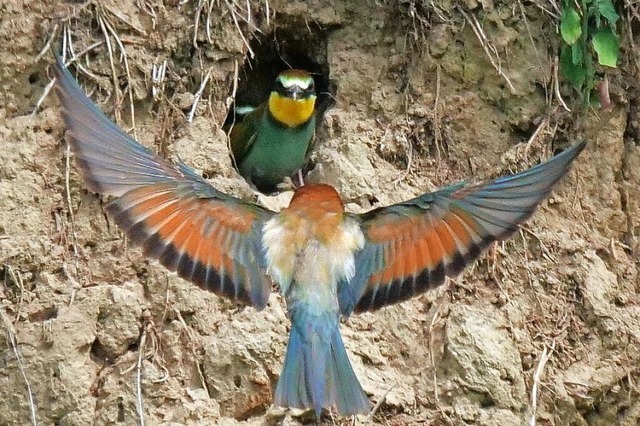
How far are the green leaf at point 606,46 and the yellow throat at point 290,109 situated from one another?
3.61ft

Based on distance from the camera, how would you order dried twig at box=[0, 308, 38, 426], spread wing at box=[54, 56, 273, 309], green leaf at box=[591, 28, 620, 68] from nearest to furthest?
spread wing at box=[54, 56, 273, 309]
dried twig at box=[0, 308, 38, 426]
green leaf at box=[591, 28, 620, 68]

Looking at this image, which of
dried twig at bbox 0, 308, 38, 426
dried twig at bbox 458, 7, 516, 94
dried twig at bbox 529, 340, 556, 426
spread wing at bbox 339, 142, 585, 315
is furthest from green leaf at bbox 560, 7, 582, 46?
dried twig at bbox 0, 308, 38, 426

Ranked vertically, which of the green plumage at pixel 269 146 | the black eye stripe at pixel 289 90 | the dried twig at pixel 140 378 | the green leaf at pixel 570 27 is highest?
the green leaf at pixel 570 27

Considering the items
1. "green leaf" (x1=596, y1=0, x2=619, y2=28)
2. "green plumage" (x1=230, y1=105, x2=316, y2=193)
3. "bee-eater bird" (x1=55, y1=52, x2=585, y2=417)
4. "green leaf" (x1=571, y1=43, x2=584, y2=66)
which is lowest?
"bee-eater bird" (x1=55, y1=52, x2=585, y2=417)

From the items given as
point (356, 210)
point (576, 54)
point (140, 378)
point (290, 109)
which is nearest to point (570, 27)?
point (576, 54)

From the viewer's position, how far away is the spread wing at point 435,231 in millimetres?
2992

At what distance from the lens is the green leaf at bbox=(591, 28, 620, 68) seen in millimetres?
3520

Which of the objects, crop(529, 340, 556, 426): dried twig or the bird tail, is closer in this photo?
the bird tail

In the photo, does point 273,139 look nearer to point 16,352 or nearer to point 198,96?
point 198,96

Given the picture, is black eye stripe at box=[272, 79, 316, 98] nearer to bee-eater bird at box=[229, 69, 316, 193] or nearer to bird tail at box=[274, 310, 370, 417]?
bee-eater bird at box=[229, 69, 316, 193]

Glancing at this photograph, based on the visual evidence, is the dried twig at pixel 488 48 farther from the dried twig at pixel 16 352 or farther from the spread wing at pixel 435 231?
the dried twig at pixel 16 352

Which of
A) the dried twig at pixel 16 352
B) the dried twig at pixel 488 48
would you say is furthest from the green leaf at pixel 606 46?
the dried twig at pixel 16 352

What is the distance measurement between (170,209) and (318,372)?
0.56 metres

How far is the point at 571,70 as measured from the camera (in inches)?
142
